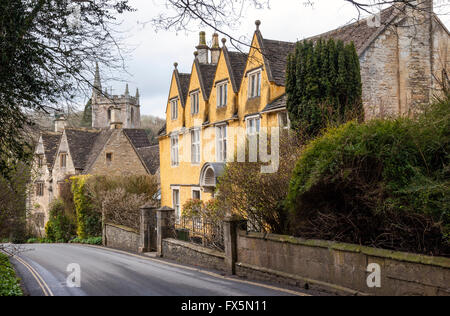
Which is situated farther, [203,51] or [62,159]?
[62,159]

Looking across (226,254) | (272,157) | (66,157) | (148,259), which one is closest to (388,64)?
(272,157)

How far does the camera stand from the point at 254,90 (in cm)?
2267

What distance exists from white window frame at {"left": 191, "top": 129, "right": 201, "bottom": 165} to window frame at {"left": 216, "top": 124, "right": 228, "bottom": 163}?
243cm

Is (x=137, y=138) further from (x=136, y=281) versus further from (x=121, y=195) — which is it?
(x=136, y=281)

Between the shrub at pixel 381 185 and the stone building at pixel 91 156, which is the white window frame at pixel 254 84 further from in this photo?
the stone building at pixel 91 156

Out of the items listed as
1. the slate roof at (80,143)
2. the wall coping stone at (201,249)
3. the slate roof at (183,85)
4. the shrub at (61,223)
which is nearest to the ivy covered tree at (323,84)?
the wall coping stone at (201,249)

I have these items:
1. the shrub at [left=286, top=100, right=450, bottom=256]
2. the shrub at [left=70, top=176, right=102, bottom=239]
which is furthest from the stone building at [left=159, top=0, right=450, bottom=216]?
the shrub at [left=70, top=176, right=102, bottom=239]

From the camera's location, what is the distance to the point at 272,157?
13789mm

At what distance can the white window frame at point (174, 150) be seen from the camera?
1209 inches

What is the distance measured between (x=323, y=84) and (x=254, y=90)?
6.68 m

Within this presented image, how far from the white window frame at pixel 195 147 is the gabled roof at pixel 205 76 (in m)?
2.39

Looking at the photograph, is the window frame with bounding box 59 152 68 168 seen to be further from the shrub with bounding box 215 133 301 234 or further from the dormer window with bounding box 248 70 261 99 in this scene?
the shrub with bounding box 215 133 301 234

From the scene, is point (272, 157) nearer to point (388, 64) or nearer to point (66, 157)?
point (388, 64)

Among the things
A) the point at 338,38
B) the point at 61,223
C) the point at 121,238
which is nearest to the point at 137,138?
the point at 61,223
